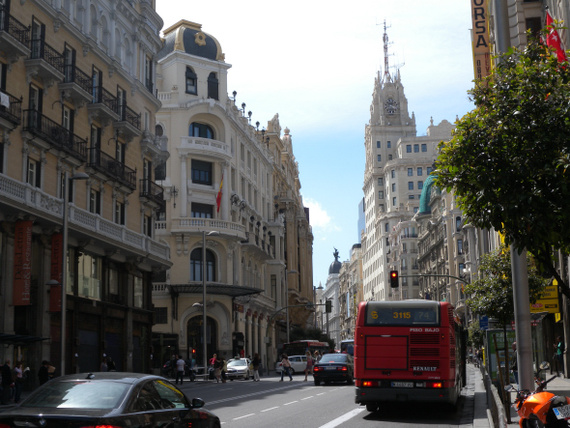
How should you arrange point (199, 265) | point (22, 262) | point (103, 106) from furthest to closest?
point (199, 265)
point (103, 106)
point (22, 262)

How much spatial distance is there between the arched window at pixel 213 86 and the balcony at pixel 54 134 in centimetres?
2844

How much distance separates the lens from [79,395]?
30.4ft

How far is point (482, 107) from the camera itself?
13047 millimetres

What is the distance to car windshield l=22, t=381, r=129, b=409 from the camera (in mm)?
9047

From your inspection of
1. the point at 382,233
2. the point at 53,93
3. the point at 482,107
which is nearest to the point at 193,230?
the point at 53,93

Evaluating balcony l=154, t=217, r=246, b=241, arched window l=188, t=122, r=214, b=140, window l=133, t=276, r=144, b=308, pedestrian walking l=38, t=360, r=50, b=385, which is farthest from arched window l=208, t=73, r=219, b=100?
pedestrian walking l=38, t=360, r=50, b=385

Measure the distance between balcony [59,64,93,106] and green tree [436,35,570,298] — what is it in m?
24.6

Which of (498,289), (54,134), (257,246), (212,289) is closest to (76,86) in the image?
(54,134)

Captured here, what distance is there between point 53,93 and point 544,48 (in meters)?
→ 25.2

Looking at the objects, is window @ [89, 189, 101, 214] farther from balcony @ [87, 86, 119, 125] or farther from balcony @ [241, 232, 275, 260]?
balcony @ [241, 232, 275, 260]

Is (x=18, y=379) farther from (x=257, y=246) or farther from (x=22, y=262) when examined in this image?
(x=257, y=246)

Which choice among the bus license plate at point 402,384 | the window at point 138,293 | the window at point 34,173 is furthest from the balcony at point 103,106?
the bus license plate at point 402,384

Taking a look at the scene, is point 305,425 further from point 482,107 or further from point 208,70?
point 208,70

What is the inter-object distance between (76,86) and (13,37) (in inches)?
192
